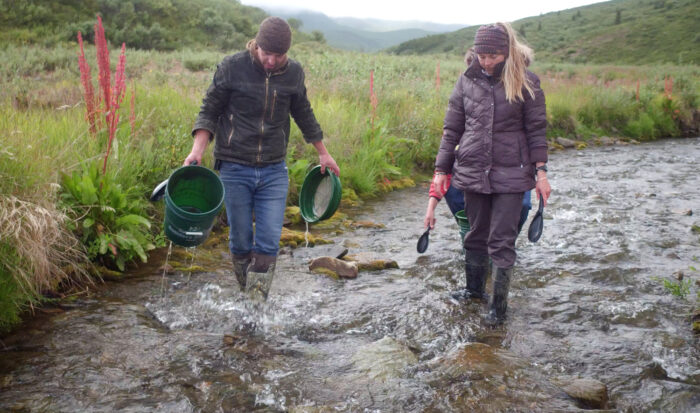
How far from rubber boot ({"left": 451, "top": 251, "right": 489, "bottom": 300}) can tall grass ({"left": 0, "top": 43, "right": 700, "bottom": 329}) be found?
10.8 feet

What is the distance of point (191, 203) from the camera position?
427 cm

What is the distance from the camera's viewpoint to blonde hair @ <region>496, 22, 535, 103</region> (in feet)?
12.6

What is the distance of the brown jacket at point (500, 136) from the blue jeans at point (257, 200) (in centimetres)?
146

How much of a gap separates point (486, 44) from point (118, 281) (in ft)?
11.9

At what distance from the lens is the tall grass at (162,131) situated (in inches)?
157

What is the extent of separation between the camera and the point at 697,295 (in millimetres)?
4828

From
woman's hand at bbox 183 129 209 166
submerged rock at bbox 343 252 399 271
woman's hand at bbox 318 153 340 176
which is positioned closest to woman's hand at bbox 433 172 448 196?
woman's hand at bbox 318 153 340 176

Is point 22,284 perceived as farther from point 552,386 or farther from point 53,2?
point 53,2

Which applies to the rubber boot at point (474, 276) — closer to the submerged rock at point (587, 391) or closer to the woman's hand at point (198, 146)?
the submerged rock at point (587, 391)

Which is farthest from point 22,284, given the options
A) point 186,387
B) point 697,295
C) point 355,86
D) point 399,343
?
point 355,86

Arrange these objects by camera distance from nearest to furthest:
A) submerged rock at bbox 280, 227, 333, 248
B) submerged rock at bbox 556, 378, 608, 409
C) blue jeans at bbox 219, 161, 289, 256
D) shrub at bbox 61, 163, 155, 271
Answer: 1. submerged rock at bbox 556, 378, 608, 409
2. blue jeans at bbox 219, 161, 289, 256
3. shrub at bbox 61, 163, 155, 271
4. submerged rock at bbox 280, 227, 333, 248

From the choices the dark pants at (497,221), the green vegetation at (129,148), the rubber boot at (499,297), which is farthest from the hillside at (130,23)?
the rubber boot at (499,297)

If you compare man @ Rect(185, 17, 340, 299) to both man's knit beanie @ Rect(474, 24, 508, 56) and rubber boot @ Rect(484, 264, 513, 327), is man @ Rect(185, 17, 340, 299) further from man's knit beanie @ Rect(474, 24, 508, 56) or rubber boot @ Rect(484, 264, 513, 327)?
rubber boot @ Rect(484, 264, 513, 327)

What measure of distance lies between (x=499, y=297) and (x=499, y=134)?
1.31m
